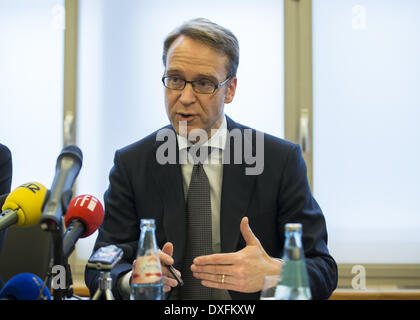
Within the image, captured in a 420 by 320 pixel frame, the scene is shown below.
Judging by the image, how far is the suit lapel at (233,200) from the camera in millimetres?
1502

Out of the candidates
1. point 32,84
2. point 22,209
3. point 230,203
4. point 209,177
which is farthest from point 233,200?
point 32,84

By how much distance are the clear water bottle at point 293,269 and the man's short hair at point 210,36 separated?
94cm

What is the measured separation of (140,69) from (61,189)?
7.04ft

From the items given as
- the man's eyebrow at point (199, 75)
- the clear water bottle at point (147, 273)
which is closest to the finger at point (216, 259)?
the clear water bottle at point (147, 273)

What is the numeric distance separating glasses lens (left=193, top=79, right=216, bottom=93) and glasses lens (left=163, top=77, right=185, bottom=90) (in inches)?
1.8

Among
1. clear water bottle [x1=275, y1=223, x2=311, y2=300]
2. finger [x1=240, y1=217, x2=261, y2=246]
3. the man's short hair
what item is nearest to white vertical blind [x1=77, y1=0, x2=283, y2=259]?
the man's short hair

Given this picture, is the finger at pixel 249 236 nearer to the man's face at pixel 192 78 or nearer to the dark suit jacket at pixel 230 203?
the dark suit jacket at pixel 230 203

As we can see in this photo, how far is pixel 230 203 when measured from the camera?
154 centimetres

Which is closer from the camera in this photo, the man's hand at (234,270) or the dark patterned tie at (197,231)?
the man's hand at (234,270)

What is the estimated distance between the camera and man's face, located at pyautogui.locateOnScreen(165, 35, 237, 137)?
155 cm

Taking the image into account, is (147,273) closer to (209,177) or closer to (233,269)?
(233,269)

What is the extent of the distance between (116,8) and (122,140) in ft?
2.61

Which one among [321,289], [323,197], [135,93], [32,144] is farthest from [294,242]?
[32,144]

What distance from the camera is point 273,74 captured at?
280 cm
